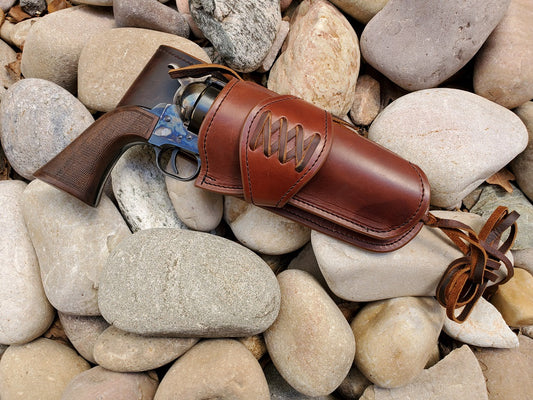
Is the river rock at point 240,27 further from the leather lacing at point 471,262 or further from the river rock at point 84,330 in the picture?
the river rock at point 84,330

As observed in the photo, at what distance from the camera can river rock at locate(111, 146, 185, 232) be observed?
83.4 inches

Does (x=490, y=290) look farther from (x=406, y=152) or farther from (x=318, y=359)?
(x=318, y=359)

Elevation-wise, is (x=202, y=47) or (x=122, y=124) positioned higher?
(x=202, y=47)

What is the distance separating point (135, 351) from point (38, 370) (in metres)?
0.61

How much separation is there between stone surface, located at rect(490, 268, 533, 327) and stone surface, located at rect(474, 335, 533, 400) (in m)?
0.16

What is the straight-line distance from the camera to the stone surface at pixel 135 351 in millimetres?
1881

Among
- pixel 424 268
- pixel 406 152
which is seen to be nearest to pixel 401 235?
pixel 424 268

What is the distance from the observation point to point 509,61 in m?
2.18

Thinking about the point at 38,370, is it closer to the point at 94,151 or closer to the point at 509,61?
the point at 94,151

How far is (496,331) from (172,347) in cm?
168

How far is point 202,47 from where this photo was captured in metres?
2.47

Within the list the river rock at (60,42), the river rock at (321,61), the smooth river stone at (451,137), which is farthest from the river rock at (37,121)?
the smooth river stone at (451,137)

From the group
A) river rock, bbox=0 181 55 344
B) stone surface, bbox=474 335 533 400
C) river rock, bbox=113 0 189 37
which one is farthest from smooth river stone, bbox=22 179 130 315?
stone surface, bbox=474 335 533 400

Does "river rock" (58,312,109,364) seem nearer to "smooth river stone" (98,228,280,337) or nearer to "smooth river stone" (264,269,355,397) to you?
"smooth river stone" (98,228,280,337)
